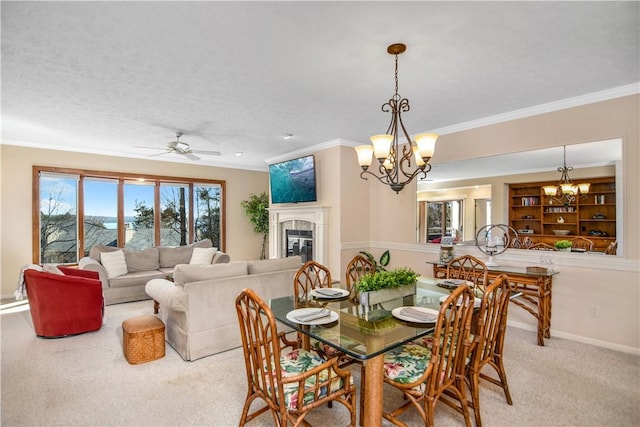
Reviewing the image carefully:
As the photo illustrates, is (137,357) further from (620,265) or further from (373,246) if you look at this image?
(620,265)

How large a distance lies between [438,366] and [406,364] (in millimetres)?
271

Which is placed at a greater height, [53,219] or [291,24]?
[291,24]

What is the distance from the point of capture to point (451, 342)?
1769 millimetres

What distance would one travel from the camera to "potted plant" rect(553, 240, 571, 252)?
11.9 feet

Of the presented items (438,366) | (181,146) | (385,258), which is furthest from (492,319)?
(181,146)

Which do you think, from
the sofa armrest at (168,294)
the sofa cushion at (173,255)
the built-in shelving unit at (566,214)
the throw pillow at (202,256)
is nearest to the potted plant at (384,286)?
the sofa armrest at (168,294)

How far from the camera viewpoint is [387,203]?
5.39 m

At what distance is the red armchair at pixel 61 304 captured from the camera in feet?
11.6

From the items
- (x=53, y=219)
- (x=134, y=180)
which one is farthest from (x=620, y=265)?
(x=53, y=219)

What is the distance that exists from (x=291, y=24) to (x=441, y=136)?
3110mm

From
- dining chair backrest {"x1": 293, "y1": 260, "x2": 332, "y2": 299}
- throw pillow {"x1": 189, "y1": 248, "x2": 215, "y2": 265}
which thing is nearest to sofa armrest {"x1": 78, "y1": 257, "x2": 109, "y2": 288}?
throw pillow {"x1": 189, "y1": 248, "x2": 215, "y2": 265}

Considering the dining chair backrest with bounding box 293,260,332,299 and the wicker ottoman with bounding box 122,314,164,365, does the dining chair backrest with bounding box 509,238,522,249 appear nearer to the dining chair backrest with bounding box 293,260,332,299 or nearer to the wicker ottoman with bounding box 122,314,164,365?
the dining chair backrest with bounding box 293,260,332,299

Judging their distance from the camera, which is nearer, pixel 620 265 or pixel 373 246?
pixel 620 265

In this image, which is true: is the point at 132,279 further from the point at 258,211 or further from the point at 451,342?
the point at 451,342
